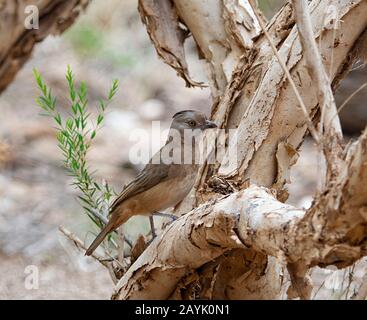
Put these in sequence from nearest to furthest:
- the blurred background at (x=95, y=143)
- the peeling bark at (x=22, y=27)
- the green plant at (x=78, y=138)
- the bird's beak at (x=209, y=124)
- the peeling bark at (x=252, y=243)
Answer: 1. the peeling bark at (x=252, y=243)
2. the green plant at (x=78, y=138)
3. the bird's beak at (x=209, y=124)
4. the peeling bark at (x=22, y=27)
5. the blurred background at (x=95, y=143)

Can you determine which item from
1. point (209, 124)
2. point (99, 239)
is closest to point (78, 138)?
point (99, 239)

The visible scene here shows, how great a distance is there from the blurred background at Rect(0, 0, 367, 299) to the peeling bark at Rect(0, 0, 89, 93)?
6.03 feet

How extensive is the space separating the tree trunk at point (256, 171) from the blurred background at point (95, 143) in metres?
2.19

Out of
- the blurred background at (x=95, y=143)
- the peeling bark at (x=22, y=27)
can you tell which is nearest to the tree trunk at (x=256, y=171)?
the peeling bark at (x=22, y=27)

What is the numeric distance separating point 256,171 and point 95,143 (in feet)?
16.0

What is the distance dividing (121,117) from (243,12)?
14.5 feet

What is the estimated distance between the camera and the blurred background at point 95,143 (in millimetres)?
6840

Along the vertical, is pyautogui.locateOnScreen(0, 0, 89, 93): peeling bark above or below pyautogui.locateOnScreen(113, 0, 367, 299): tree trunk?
above

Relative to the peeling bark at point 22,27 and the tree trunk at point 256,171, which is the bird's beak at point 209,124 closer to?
the tree trunk at point 256,171

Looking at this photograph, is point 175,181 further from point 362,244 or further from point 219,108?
point 362,244

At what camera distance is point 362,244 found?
218cm

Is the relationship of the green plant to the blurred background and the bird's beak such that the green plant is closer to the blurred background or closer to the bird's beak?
the bird's beak

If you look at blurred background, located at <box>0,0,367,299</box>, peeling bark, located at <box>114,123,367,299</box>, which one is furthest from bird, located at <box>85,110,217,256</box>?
blurred background, located at <box>0,0,367,299</box>

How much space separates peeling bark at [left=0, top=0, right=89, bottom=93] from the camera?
14.6 feet
